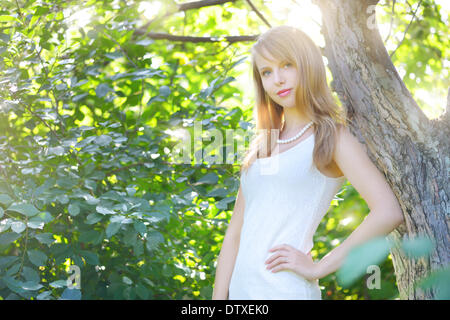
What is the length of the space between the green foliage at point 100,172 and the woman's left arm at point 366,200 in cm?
66

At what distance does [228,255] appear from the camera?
1.82m

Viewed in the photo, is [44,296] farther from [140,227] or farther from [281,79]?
[281,79]

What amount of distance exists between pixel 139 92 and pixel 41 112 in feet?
1.85

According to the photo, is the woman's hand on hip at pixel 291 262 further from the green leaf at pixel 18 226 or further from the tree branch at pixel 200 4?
the tree branch at pixel 200 4

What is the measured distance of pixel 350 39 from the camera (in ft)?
5.48

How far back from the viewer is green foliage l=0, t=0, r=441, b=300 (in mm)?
1788

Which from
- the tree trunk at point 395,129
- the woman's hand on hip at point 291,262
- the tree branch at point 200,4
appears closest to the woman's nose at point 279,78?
the tree trunk at point 395,129

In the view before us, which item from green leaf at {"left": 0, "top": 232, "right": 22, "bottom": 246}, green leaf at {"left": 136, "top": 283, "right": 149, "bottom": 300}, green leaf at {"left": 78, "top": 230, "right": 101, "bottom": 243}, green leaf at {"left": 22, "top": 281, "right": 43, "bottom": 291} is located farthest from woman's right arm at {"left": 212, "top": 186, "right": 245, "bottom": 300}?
green leaf at {"left": 0, "top": 232, "right": 22, "bottom": 246}

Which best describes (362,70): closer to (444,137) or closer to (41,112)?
(444,137)

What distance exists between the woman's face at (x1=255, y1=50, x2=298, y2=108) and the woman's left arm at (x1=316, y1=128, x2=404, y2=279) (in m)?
0.28

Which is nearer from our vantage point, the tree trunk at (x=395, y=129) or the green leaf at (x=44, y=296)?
Answer: the tree trunk at (x=395, y=129)

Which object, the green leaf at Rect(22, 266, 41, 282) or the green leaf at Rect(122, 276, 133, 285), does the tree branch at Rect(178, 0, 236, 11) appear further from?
the green leaf at Rect(22, 266, 41, 282)

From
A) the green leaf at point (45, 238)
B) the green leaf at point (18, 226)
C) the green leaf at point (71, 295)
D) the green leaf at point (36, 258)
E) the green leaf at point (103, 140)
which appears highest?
the green leaf at point (103, 140)

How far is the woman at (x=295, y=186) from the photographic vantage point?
1.49m
